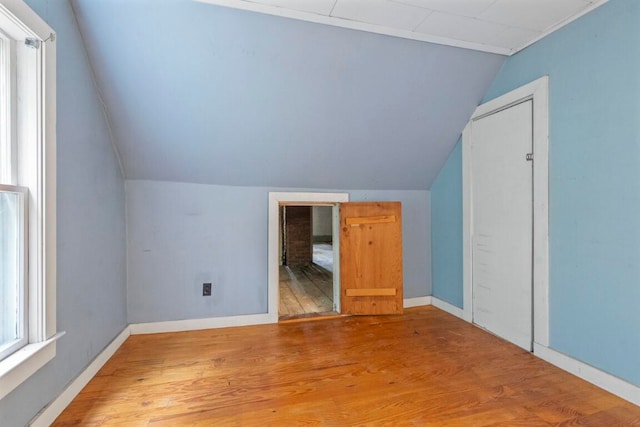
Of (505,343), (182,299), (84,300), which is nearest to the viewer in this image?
(84,300)

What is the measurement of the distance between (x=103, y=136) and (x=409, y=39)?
2.38 meters

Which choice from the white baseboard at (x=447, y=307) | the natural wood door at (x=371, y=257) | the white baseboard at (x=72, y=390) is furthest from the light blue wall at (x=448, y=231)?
the white baseboard at (x=72, y=390)

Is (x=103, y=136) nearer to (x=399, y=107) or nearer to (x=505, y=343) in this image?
(x=399, y=107)

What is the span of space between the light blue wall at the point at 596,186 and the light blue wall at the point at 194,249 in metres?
2.41

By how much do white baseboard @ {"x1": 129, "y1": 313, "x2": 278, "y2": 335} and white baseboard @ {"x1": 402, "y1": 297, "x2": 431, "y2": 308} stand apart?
1.49 meters

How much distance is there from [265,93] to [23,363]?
2033mm

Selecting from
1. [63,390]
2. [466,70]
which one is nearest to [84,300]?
[63,390]

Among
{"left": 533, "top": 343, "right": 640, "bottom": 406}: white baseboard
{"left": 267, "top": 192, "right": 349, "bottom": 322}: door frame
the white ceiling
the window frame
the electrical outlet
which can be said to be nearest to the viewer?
the window frame

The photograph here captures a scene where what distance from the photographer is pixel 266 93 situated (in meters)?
2.17

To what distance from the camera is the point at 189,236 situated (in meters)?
2.66

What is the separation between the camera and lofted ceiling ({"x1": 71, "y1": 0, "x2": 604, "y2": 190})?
5.91 ft

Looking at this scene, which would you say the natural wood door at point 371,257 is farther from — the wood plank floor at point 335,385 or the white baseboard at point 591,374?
the white baseboard at point 591,374

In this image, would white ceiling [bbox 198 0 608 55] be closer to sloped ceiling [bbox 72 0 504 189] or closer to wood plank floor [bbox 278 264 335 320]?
sloped ceiling [bbox 72 0 504 189]

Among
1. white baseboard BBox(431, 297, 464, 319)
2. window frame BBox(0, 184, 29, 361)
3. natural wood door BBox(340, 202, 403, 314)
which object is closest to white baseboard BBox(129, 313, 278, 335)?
natural wood door BBox(340, 202, 403, 314)
